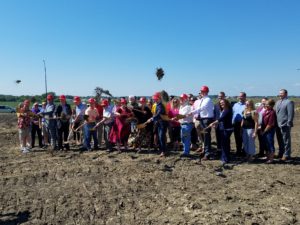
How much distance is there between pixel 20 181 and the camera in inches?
311

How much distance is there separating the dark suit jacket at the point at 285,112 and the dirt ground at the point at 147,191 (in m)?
1.07

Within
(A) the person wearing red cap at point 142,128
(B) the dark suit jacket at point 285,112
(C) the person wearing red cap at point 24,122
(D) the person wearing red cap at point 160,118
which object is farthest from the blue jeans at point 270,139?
(C) the person wearing red cap at point 24,122

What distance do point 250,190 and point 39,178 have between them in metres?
4.68

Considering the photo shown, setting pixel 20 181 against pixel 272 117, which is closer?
pixel 20 181

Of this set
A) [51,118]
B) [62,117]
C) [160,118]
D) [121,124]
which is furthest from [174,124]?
[51,118]

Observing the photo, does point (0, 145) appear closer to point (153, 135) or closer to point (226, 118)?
point (153, 135)

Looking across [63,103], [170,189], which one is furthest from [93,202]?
[63,103]

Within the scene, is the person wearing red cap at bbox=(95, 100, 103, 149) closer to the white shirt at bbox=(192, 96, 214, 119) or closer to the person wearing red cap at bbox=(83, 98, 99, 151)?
the person wearing red cap at bbox=(83, 98, 99, 151)

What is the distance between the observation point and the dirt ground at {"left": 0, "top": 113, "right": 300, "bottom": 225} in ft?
18.2

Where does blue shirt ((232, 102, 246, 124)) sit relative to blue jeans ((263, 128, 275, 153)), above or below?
above

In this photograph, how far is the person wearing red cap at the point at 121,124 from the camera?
432 inches

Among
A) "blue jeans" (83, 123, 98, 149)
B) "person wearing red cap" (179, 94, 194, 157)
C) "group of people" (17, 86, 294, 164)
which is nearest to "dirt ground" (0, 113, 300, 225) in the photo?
"person wearing red cap" (179, 94, 194, 157)

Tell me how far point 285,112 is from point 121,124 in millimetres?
4825

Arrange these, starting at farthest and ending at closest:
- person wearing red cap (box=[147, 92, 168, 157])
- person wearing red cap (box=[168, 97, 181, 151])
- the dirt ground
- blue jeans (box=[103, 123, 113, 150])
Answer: blue jeans (box=[103, 123, 113, 150]) → person wearing red cap (box=[168, 97, 181, 151]) → person wearing red cap (box=[147, 92, 168, 157]) → the dirt ground
